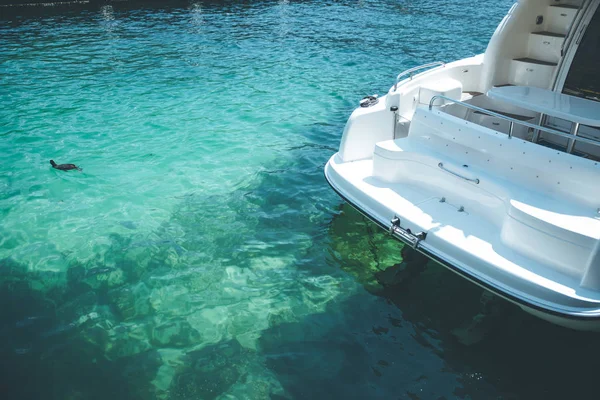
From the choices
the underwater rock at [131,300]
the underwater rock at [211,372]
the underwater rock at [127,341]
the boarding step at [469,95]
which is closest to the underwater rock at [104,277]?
the underwater rock at [131,300]

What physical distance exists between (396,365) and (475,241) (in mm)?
1575

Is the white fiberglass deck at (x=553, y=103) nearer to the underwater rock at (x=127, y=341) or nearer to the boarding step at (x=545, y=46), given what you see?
the boarding step at (x=545, y=46)

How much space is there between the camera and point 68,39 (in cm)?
1905

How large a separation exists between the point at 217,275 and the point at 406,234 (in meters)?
2.62

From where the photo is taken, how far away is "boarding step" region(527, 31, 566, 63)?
273 inches

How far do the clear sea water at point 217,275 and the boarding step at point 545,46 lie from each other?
3712mm

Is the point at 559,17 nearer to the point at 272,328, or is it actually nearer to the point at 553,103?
the point at 553,103

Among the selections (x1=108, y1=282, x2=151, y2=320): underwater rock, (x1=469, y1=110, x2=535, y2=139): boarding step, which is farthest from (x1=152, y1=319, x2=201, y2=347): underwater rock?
(x1=469, y1=110, x2=535, y2=139): boarding step

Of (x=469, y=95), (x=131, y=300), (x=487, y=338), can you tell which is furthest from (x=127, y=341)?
(x=469, y=95)

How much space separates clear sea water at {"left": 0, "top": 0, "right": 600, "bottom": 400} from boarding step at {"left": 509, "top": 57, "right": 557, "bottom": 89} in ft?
10.8

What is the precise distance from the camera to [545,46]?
706 cm

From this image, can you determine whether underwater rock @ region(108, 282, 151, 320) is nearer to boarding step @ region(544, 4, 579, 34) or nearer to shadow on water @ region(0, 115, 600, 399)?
shadow on water @ region(0, 115, 600, 399)

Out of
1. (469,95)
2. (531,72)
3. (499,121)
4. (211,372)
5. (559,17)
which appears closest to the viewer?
(211,372)

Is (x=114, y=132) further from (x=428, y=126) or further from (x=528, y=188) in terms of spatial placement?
(x=528, y=188)
